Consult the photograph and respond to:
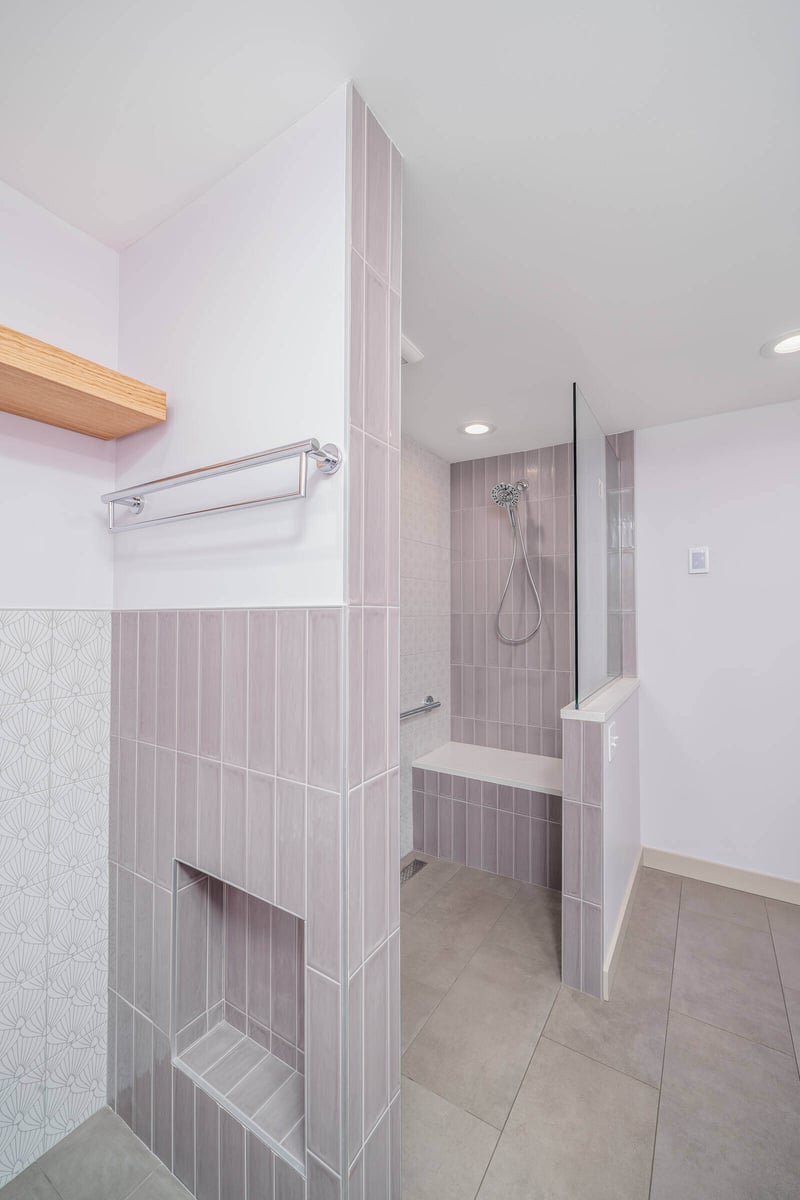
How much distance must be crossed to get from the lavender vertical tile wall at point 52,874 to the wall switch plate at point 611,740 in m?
1.59

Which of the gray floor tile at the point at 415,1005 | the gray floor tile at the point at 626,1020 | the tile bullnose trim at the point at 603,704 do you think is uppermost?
the tile bullnose trim at the point at 603,704

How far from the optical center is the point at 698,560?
2.55 m

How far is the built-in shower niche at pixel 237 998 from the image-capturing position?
44.6 inches

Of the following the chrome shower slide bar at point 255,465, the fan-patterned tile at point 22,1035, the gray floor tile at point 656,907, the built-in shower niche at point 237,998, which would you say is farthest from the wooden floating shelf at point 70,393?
the gray floor tile at point 656,907

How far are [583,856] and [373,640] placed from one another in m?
1.30

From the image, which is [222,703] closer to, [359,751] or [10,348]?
[359,751]

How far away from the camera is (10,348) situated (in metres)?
0.95

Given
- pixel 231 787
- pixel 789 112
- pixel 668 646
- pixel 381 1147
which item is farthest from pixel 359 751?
pixel 668 646

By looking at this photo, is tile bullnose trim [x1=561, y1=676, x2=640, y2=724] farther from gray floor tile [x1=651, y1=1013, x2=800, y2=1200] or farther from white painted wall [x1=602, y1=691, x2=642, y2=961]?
gray floor tile [x1=651, y1=1013, x2=800, y2=1200]

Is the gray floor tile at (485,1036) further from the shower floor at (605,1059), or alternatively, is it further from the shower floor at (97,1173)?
the shower floor at (97,1173)

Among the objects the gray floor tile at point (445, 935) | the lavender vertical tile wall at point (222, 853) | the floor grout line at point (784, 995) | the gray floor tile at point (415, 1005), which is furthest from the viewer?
the gray floor tile at point (445, 935)

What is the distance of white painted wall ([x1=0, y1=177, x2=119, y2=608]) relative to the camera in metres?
1.17

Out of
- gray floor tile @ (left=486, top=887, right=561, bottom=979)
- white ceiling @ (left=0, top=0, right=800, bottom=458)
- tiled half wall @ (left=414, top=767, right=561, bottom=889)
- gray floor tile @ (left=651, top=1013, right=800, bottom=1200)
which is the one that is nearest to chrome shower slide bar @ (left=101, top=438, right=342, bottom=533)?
white ceiling @ (left=0, top=0, right=800, bottom=458)

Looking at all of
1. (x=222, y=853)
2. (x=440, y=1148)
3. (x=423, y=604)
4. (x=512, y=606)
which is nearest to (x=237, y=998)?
(x=222, y=853)
